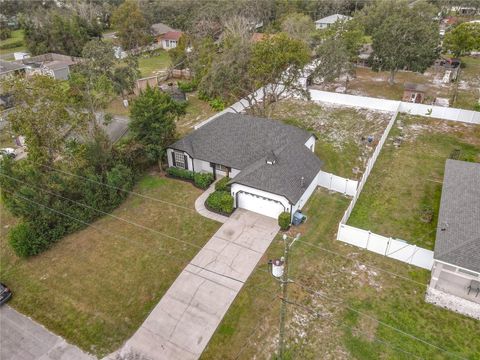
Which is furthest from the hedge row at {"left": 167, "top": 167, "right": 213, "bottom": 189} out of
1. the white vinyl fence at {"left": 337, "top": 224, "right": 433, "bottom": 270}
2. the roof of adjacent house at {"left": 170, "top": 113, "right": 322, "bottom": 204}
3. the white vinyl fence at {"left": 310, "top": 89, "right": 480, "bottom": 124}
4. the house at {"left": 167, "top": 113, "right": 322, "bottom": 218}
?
the white vinyl fence at {"left": 310, "top": 89, "right": 480, "bottom": 124}

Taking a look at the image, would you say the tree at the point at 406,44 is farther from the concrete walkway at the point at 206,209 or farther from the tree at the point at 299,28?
the concrete walkway at the point at 206,209

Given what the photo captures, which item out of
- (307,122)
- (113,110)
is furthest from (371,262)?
(113,110)

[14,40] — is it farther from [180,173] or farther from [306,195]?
[306,195]

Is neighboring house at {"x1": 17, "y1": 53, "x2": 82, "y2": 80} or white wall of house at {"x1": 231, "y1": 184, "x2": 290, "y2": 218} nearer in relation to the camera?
white wall of house at {"x1": 231, "y1": 184, "x2": 290, "y2": 218}

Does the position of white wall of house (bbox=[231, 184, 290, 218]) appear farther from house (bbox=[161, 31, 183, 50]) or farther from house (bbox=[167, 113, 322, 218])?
house (bbox=[161, 31, 183, 50])

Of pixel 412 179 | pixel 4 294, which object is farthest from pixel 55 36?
pixel 412 179

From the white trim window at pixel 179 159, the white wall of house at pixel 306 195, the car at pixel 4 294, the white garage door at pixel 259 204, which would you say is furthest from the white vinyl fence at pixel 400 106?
the car at pixel 4 294
